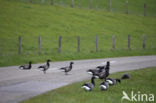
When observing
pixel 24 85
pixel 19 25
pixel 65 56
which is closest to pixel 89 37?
pixel 19 25

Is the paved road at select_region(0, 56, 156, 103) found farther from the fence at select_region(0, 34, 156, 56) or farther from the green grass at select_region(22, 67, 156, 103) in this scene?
the fence at select_region(0, 34, 156, 56)

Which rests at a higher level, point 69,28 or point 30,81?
point 69,28

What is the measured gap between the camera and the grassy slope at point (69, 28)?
4478cm

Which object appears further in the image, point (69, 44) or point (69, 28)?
point (69, 28)

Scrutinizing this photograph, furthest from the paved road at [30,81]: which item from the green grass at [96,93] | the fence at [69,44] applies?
the fence at [69,44]

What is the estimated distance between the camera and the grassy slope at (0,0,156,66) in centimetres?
4478

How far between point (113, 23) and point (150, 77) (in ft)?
166

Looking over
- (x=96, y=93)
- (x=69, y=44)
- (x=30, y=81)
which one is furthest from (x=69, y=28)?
(x=96, y=93)

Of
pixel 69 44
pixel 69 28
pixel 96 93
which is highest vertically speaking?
pixel 69 28

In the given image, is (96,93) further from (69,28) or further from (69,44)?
(69,28)

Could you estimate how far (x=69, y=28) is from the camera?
6031cm

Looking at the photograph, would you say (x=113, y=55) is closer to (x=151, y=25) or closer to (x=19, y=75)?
(x=19, y=75)

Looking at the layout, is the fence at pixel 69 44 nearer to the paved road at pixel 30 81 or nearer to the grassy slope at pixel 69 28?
the grassy slope at pixel 69 28

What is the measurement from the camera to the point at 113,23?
230ft
